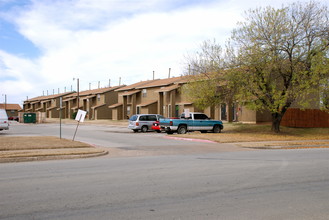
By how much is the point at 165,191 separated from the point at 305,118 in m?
29.0

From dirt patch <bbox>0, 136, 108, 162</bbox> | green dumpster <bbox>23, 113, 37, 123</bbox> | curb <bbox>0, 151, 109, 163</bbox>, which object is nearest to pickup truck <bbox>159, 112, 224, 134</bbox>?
dirt patch <bbox>0, 136, 108, 162</bbox>

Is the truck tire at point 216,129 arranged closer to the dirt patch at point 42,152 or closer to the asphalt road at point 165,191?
the dirt patch at point 42,152

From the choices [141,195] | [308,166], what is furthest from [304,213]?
[308,166]

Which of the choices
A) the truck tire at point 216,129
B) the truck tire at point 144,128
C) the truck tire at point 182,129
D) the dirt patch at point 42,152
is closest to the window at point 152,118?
the truck tire at point 144,128

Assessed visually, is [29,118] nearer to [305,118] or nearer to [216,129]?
[216,129]

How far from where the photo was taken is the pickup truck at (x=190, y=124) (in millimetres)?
28148

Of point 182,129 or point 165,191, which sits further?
point 182,129

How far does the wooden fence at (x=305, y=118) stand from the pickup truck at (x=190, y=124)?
25.2 feet

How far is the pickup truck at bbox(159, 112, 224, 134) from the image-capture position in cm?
2815

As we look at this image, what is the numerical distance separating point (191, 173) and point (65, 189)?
3665mm

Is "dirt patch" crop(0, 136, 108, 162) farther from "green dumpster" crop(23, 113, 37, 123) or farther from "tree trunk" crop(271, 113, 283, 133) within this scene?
"green dumpster" crop(23, 113, 37, 123)

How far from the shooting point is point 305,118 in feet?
109

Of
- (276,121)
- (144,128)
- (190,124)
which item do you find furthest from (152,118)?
(276,121)

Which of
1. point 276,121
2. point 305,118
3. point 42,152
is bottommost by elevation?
point 42,152
